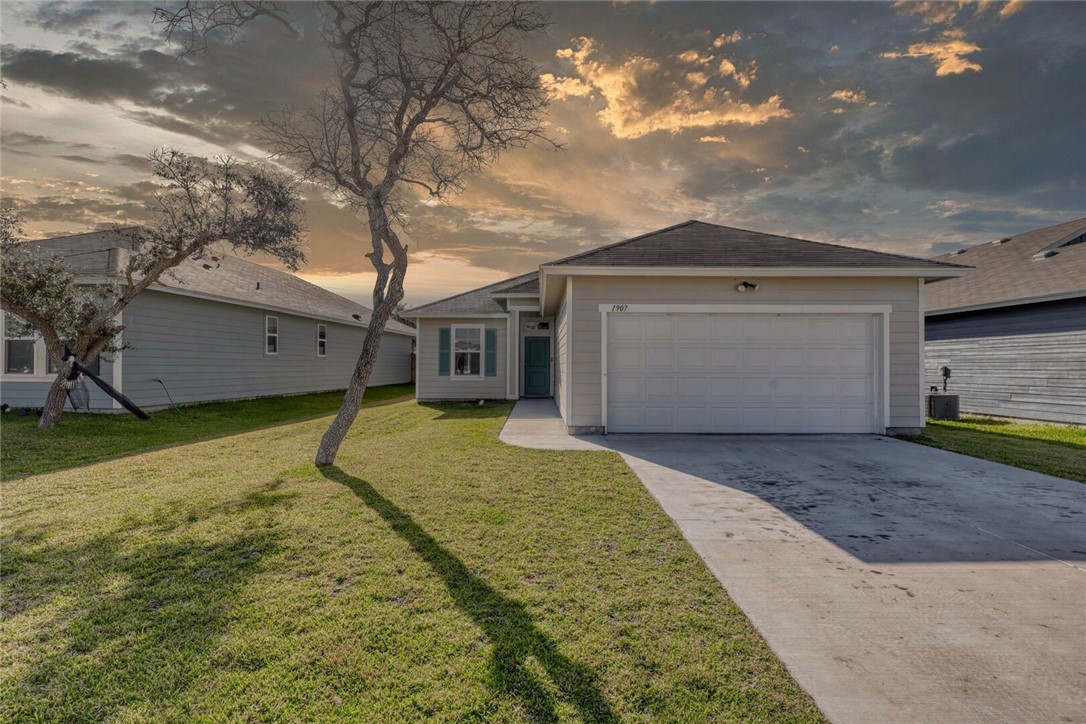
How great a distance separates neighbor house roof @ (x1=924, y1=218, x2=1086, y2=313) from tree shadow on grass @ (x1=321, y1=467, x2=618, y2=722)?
41.1ft

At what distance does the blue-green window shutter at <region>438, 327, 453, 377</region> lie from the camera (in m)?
15.2

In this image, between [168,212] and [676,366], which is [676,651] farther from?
[168,212]

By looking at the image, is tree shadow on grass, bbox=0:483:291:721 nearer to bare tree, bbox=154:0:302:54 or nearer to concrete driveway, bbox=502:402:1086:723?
concrete driveway, bbox=502:402:1086:723

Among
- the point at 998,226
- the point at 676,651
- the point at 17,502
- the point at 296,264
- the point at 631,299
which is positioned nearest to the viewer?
the point at 676,651

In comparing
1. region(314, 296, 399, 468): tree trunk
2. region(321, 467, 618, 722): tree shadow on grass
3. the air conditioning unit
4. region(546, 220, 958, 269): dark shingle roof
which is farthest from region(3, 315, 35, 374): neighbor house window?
the air conditioning unit

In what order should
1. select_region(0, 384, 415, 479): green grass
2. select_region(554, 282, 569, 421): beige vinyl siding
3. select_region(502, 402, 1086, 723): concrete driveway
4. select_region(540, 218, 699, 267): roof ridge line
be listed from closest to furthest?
1. select_region(502, 402, 1086, 723): concrete driveway
2. select_region(0, 384, 415, 479): green grass
3. select_region(540, 218, 699, 267): roof ridge line
4. select_region(554, 282, 569, 421): beige vinyl siding

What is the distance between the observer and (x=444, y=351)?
15.2 meters

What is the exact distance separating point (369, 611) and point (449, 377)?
42.0 feet

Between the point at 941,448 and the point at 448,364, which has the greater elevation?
the point at 448,364

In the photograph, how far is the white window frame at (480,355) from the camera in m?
15.1

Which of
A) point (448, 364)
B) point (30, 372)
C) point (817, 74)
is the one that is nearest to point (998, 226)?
point (817, 74)

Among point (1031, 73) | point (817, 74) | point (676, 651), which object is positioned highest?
point (1031, 73)

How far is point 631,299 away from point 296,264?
8.24 meters

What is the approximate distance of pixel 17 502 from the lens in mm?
4707
